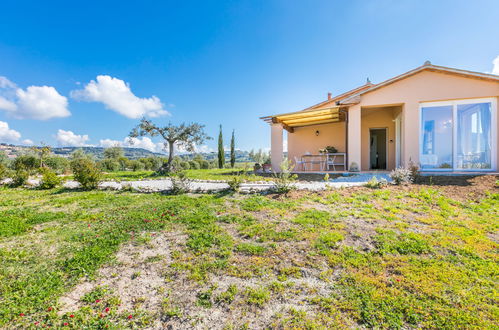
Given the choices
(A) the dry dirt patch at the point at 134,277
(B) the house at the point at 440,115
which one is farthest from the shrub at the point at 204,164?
(A) the dry dirt patch at the point at 134,277

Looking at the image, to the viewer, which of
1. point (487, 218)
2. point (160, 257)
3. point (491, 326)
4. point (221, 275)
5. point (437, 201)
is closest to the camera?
point (491, 326)

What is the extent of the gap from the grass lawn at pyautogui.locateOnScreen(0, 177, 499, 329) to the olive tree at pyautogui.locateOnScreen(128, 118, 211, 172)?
35.2ft

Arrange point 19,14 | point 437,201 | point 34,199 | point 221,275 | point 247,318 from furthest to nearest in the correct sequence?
point 19,14 < point 34,199 < point 437,201 < point 221,275 < point 247,318

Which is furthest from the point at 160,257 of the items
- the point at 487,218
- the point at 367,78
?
the point at 367,78

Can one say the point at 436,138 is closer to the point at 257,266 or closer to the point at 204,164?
the point at 257,266

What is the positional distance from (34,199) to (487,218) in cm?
1314

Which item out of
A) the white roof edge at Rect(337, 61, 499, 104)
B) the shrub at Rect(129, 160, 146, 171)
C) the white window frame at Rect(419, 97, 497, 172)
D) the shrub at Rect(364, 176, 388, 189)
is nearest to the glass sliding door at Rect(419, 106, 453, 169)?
the white window frame at Rect(419, 97, 497, 172)

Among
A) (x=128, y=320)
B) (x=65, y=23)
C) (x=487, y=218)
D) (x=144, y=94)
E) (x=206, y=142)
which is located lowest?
(x=128, y=320)

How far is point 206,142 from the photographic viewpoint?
17250mm

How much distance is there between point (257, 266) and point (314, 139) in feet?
45.4

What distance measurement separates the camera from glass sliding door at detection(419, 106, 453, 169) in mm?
9625

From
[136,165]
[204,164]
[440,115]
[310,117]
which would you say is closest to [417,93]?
[440,115]

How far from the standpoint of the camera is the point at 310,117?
13289mm

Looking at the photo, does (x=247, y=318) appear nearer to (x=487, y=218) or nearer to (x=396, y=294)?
(x=396, y=294)
